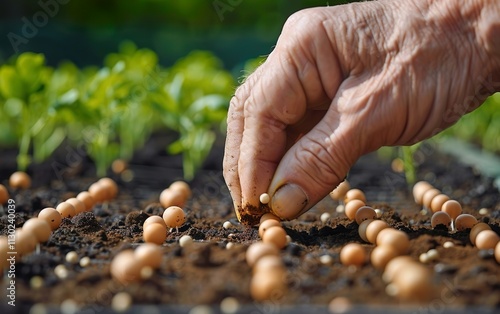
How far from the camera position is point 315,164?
6.52 feet

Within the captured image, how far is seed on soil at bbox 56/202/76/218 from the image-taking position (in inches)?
90.4

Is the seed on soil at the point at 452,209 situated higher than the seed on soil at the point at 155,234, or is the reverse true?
the seed on soil at the point at 155,234

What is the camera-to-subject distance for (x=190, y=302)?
1398 millimetres

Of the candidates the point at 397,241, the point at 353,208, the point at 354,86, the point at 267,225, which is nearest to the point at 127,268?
the point at 267,225

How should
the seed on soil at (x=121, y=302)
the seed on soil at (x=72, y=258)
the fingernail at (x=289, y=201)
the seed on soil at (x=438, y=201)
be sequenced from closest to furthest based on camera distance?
the seed on soil at (x=121, y=302) < the seed on soil at (x=72, y=258) < the fingernail at (x=289, y=201) < the seed on soil at (x=438, y=201)

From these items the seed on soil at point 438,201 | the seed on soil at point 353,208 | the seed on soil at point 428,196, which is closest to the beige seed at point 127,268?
the seed on soil at point 353,208

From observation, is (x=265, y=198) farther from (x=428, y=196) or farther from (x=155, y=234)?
(x=428, y=196)

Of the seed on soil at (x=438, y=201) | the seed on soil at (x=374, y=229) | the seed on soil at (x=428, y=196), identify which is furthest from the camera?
the seed on soil at (x=428, y=196)

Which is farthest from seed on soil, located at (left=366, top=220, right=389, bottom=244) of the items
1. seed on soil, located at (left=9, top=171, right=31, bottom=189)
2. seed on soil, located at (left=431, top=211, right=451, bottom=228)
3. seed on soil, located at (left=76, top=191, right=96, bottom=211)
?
seed on soil, located at (left=9, top=171, right=31, bottom=189)

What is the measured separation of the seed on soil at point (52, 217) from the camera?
6.84 feet

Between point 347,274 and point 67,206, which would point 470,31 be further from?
point 67,206

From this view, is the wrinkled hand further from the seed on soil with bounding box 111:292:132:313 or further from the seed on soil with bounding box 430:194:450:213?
the seed on soil with bounding box 111:292:132:313

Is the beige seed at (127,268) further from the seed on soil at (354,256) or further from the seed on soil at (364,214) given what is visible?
the seed on soil at (364,214)

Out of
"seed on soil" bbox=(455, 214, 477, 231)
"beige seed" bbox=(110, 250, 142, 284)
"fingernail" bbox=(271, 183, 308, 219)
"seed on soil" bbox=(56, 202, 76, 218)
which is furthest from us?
"seed on soil" bbox=(56, 202, 76, 218)
